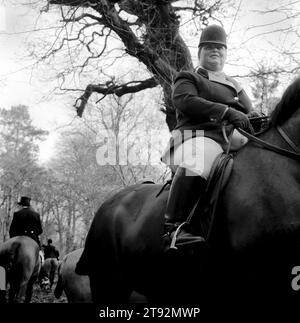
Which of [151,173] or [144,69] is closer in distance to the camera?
[144,69]

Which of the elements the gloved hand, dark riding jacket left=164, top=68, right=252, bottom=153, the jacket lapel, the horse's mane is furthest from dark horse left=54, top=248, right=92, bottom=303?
the horse's mane

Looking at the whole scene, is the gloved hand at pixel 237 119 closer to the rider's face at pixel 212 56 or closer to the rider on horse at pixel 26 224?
the rider's face at pixel 212 56

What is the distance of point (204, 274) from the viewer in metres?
4.00

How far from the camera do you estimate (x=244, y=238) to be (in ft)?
12.2

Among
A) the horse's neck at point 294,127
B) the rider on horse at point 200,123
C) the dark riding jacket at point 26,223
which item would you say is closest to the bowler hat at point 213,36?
the rider on horse at point 200,123

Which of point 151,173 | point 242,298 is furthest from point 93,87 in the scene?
point 242,298

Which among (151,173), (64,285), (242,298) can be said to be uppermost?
(151,173)

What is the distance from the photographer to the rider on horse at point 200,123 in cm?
412

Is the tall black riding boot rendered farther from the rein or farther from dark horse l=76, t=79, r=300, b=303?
the rein

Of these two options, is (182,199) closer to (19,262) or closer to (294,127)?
(294,127)

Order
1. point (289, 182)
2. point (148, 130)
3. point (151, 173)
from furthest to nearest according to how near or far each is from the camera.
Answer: point (151, 173) → point (148, 130) → point (289, 182)
